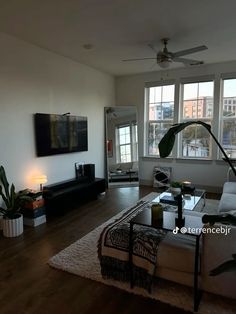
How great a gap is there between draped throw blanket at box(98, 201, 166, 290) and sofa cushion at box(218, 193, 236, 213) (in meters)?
1.43

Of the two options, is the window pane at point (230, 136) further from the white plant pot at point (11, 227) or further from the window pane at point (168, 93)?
the white plant pot at point (11, 227)

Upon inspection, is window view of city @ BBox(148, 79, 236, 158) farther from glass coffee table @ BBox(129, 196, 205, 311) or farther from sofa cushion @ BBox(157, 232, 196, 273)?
sofa cushion @ BBox(157, 232, 196, 273)

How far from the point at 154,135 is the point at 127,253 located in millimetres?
4403

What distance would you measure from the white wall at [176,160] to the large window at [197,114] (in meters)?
0.23

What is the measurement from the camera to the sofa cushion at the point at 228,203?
3291mm

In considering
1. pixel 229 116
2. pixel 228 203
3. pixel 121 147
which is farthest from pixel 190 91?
pixel 228 203

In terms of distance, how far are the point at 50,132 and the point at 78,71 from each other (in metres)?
1.58

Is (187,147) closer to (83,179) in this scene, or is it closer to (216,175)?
(216,175)

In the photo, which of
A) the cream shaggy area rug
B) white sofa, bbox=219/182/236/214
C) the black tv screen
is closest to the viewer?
the cream shaggy area rug

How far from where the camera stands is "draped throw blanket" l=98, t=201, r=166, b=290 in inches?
85.1

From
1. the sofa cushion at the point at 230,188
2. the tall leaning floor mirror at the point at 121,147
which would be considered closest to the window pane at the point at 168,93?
the tall leaning floor mirror at the point at 121,147

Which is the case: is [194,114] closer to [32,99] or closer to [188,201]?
[188,201]

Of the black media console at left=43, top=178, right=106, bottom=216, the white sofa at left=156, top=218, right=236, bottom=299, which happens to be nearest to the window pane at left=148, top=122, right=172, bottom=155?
the black media console at left=43, top=178, right=106, bottom=216

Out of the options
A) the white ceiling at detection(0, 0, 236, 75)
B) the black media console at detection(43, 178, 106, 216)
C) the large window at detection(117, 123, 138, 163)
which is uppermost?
the white ceiling at detection(0, 0, 236, 75)
